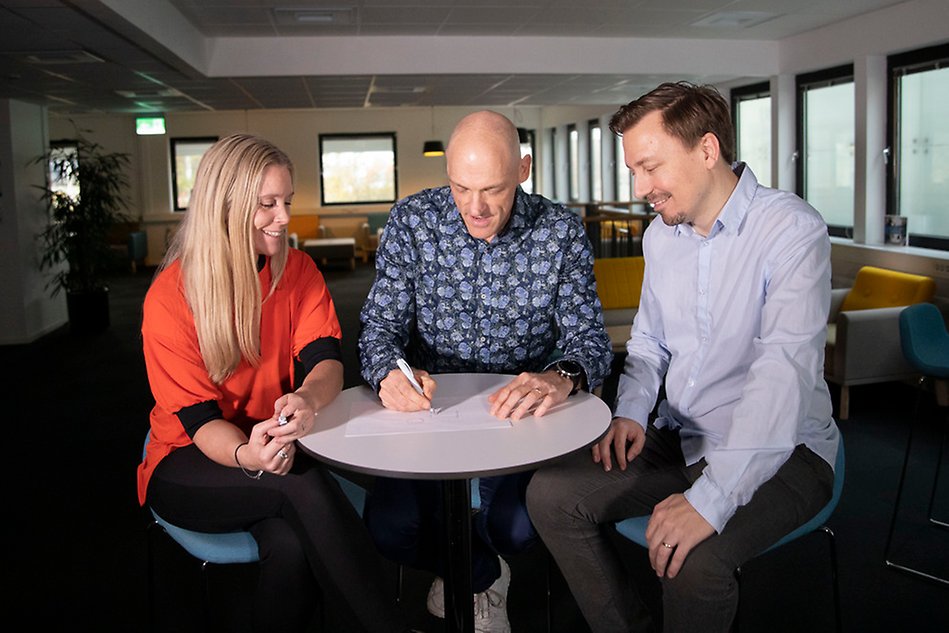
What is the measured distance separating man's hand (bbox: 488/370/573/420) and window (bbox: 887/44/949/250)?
573 centimetres

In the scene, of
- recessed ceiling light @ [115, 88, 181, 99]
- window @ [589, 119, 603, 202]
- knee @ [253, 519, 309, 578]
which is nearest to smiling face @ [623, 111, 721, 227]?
knee @ [253, 519, 309, 578]

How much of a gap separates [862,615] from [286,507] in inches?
76.7

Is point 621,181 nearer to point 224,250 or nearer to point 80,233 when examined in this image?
point 80,233

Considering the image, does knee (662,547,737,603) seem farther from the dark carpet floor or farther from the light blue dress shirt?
the dark carpet floor

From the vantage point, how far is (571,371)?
224 cm

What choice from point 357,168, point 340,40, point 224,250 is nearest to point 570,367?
point 224,250

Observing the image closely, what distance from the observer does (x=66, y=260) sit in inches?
370

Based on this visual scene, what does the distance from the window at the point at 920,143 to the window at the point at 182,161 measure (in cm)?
1226

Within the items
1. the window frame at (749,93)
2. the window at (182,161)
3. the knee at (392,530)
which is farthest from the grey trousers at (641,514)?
the window at (182,161)

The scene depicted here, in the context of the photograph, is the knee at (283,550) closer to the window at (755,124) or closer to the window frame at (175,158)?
the window at (755,124)

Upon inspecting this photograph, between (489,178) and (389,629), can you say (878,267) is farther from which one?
(389,629)

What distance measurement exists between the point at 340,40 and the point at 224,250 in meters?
6.32

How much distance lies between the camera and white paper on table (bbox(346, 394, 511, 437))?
6.37ft

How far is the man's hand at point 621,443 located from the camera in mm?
2129
